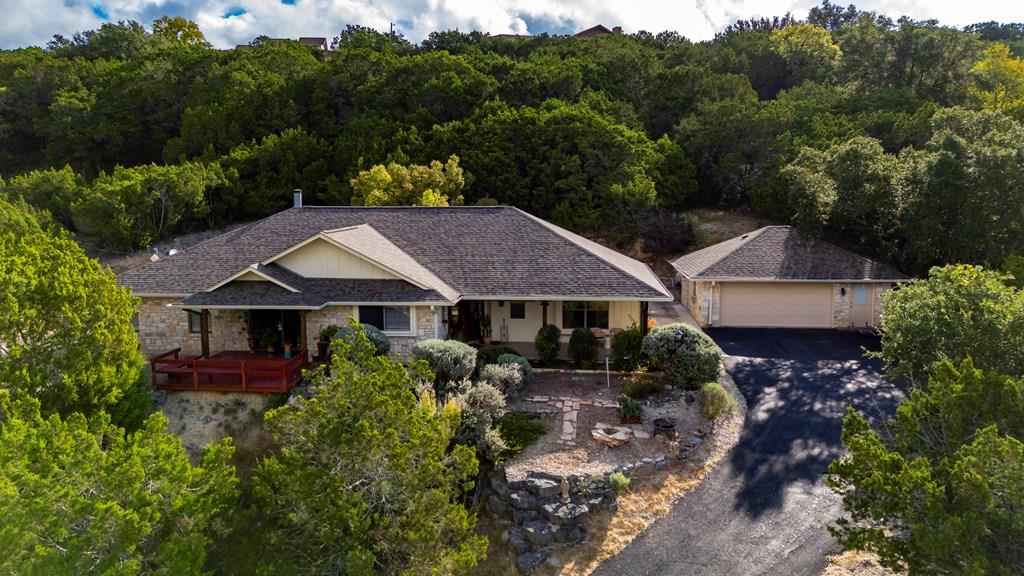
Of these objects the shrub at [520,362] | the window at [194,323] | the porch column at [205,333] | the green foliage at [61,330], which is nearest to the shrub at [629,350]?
the shrub at [520,362]

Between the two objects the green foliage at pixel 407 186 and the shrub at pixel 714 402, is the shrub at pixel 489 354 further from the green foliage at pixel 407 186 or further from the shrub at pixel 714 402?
the green foliage at pixel 407 186

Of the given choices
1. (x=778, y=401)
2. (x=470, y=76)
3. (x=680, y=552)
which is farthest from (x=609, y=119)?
(x=680, y=552)

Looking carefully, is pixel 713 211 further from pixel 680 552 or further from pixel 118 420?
pixel 118 420

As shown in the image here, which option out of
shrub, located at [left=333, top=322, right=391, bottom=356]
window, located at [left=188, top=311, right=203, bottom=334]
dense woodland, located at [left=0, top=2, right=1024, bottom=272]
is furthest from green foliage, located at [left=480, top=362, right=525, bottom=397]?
dense woodland, located at [left=0, top=2, right=1024, bottom=272]

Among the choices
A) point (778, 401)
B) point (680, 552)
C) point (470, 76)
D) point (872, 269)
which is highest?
point (470, 76)

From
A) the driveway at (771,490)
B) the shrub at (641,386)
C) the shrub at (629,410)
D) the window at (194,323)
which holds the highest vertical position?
the window at (194,323)

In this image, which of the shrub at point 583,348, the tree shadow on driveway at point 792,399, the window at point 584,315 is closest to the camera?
the tree shadow on driveway at point 792,399
